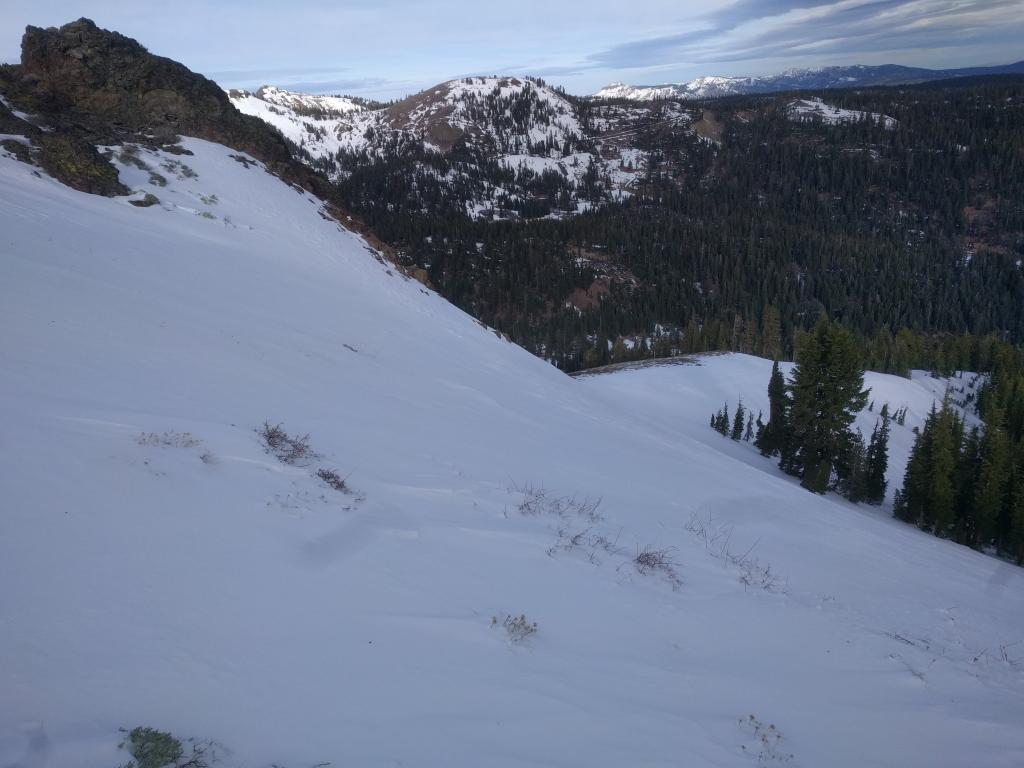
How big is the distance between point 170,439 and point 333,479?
202 centimetres

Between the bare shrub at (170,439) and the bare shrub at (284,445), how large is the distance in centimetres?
93

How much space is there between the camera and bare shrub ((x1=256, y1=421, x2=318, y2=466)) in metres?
7.59

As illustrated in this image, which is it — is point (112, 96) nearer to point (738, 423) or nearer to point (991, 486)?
point (738, 423)

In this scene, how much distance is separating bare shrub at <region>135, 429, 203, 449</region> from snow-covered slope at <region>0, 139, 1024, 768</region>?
0.04 m

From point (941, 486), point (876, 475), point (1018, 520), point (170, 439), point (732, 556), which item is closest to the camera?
point (170, 439)

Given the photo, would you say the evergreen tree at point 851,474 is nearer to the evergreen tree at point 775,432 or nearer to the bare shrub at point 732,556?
the evergreen tree at point 775,432

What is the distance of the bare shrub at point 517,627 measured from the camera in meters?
5.34

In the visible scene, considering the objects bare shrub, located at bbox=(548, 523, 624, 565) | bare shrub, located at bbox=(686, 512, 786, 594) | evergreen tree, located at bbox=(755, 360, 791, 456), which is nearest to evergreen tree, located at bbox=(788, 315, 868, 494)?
evergreen tree, located at bbox=(755, 360, 791, 456)

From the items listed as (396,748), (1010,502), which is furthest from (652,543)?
(1010,502)

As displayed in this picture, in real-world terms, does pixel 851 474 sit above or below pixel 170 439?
below

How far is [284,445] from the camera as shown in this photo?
26.0ft

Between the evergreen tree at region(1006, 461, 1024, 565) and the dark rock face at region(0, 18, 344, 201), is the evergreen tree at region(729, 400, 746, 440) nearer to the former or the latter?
the evergreen tree at region(1006, 461, 1024, 565)

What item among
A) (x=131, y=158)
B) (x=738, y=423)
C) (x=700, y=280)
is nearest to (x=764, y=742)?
(x=131, y=158)

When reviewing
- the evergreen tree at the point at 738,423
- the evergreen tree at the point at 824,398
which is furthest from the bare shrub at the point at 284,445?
the evergreen tree at the point at 738,423
